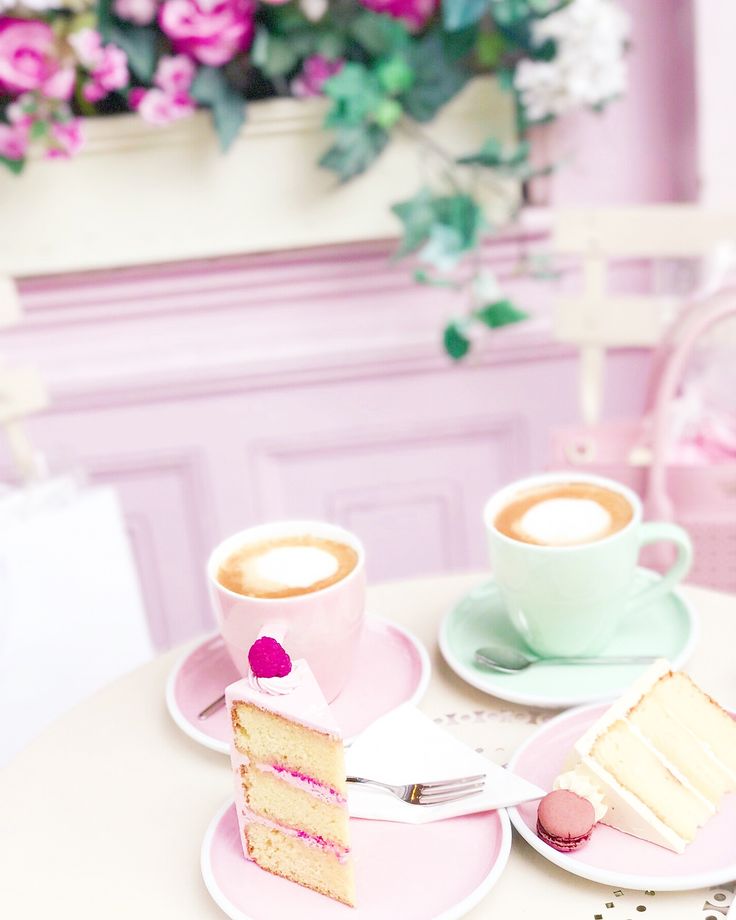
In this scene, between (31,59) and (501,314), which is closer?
(31,59)

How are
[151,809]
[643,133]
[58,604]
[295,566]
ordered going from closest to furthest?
[151,809] → [295,566] → [58,604] → [643,133]

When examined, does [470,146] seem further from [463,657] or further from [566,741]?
[566,741]

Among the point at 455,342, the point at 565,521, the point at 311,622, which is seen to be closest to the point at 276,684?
the point at 311,622

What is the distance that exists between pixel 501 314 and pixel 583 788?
1169 mm

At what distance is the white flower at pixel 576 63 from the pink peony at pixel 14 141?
2.95 feet

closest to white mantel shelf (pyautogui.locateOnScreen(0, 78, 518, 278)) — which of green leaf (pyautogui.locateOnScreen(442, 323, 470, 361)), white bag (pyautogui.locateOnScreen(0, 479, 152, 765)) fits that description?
green leaf (pyautogui.locateOnScreen(442, 323, 470, 361))

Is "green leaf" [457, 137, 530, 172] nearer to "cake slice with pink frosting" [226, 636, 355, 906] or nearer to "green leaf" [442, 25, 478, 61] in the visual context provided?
"green leaf" [442, 25, 478, 61]

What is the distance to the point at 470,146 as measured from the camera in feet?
5.71

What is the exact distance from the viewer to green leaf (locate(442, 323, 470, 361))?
68.3 inches

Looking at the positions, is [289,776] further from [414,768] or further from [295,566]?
[295,566]

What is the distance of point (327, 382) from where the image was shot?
192 cm

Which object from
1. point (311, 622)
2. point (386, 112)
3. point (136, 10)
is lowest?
point (311, 622)

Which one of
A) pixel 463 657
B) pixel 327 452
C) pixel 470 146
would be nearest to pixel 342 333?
pixel 327 452

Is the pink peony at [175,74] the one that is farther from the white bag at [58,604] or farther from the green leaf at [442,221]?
the white bag at [58,604]
